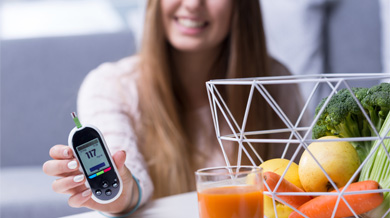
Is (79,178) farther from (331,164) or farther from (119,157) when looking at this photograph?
(331,164)

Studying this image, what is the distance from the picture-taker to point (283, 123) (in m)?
1.83

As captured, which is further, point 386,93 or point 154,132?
point 154,132

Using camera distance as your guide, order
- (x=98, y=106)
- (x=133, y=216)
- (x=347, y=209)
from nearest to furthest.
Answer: (x=347, y=209) → (x=133, y=216) → (x=98, y=106)

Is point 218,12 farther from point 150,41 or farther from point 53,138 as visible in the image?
point 53,138

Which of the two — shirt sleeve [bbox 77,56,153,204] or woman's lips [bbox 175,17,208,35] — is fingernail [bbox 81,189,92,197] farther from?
woman's lips [bbox 175,17,208,35]

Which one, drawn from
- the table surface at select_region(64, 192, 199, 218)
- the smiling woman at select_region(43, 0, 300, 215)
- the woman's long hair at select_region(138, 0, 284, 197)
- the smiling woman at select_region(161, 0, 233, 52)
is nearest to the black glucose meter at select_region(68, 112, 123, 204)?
the table surface at select_region(64, 192, 199, 218)

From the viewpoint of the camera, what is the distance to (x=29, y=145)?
2496 mm

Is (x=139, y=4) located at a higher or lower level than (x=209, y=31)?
higher

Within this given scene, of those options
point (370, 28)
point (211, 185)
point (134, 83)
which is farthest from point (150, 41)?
point (370, 28)

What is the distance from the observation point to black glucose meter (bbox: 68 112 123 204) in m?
0.73

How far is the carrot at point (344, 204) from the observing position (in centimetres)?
54

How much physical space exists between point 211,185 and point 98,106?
3.85 feet

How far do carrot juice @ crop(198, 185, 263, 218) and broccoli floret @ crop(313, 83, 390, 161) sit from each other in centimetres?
16

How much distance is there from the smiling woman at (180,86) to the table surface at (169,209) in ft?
1.99
